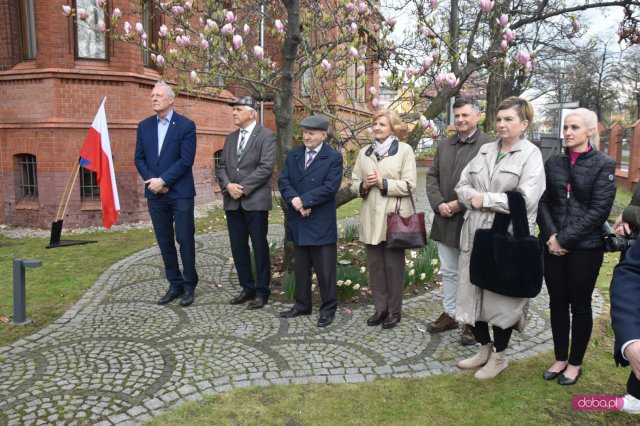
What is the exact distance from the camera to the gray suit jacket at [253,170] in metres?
5.16

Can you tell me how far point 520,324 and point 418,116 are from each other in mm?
2756

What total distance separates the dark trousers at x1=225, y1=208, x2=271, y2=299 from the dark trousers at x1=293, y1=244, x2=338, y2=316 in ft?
1.66

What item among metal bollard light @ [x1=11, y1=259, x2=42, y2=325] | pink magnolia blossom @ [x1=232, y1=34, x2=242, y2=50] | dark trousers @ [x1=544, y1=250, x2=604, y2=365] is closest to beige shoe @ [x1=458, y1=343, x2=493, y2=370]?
dark trousers @ [x1=544, y1=250, x2=604, y2=365]

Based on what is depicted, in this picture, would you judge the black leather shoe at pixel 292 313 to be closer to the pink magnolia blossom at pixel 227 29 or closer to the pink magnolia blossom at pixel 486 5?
the pink magnolia blossom at pixel 227 29

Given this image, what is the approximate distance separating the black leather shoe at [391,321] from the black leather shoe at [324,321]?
512mm

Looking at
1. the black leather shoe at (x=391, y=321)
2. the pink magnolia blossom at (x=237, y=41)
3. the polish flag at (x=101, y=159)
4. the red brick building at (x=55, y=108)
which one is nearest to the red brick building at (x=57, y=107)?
the red brick building at (x=55, y=108)

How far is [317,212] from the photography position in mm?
4812

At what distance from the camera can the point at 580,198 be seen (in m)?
3.46

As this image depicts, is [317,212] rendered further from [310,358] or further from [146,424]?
[146,424]

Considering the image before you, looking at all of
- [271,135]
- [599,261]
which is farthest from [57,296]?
[599,261]

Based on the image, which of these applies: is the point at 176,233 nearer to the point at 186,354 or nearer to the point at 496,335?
the point at 186,354

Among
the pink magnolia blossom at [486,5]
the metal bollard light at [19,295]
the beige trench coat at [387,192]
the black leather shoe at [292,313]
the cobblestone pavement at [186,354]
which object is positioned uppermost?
the pink magnolia blossom at [486,5]

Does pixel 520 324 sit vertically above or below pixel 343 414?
above

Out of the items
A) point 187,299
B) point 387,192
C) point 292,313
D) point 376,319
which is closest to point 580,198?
point 387,192
